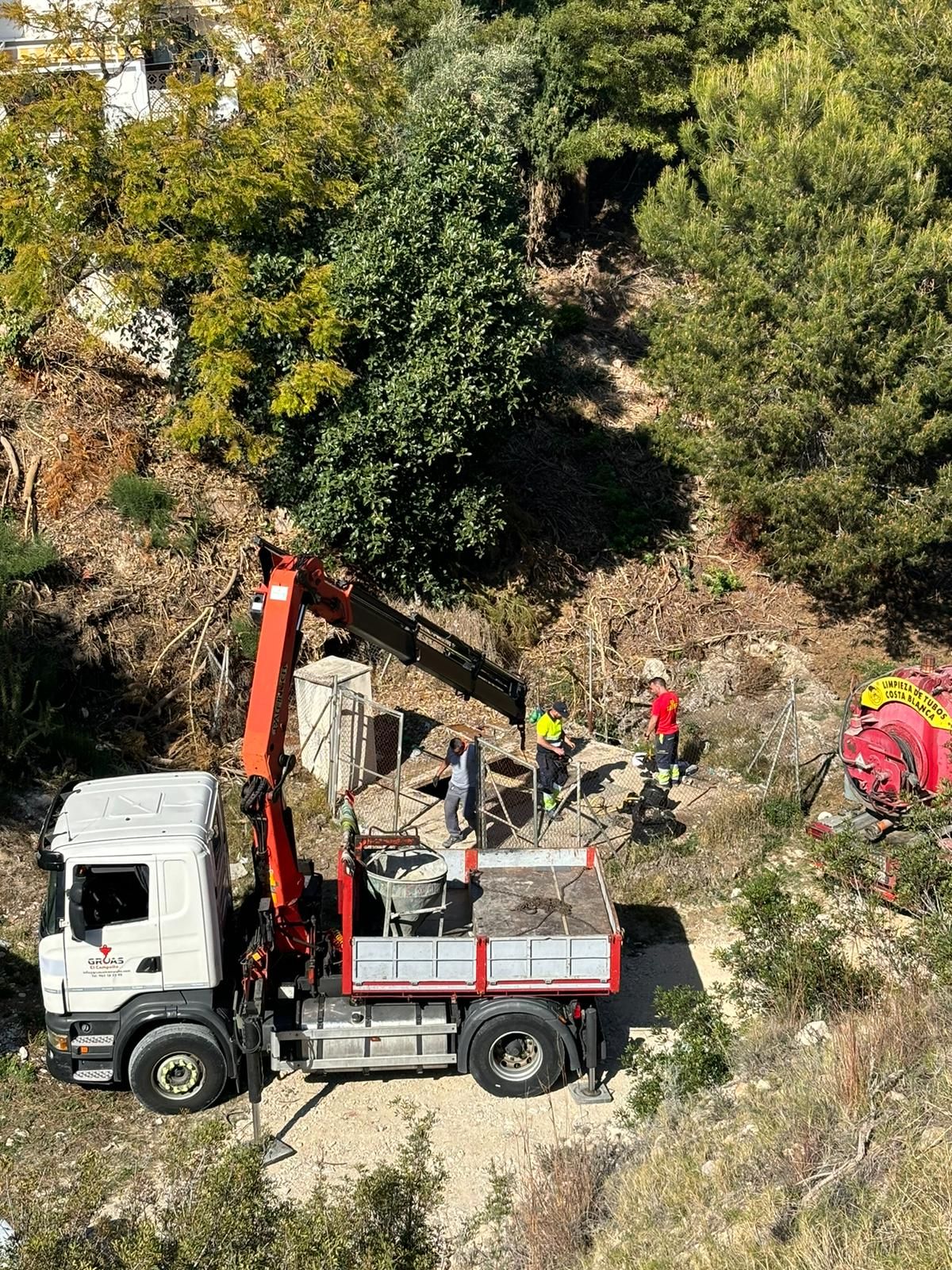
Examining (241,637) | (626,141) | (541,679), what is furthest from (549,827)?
(626,141)

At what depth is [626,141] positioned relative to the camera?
90.6 ft

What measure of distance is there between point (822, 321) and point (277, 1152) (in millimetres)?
14515

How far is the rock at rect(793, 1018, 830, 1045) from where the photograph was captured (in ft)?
35.5

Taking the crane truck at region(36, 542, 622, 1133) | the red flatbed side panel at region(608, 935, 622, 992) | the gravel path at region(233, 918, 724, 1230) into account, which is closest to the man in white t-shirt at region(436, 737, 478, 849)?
the crane truck at region(36, 542, 622, 1133)

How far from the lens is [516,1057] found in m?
10.8

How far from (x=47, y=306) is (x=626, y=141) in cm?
1461

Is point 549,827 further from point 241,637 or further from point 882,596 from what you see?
point 882,596

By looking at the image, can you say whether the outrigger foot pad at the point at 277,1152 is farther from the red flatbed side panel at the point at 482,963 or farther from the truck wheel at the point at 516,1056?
the red flatbed side panel at the point at 482,963

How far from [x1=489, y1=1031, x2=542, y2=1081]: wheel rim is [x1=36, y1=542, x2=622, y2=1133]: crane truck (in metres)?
→ 0.02

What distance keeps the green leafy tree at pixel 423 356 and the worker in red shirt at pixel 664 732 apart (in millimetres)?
4731

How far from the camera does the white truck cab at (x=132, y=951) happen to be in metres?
10.3

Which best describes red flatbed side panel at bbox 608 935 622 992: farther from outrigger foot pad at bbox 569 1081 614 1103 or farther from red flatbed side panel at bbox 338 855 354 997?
red flatbed side panel at bbox 338 855 354 997

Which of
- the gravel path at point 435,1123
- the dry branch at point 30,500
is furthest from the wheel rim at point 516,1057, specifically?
the dry branch at point 30,500

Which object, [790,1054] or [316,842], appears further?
[316,842]
